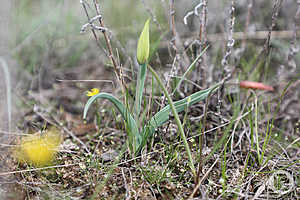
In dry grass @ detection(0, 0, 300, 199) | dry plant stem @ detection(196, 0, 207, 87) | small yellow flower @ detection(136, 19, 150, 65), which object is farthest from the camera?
dry plant stem @ detection(196, 0, 207, 87)

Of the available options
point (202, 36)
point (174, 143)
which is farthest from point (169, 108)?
point (202, 36)

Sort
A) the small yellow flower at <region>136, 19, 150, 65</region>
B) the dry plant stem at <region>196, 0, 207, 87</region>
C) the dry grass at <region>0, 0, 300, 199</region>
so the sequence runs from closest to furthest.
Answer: the small yellow flower at <region>136, 19, 150, 65</region> < the dry grass at <region>0, 0, 300, 199</region> < the dry plant stem at <region>196, 0, 207, 87</region>

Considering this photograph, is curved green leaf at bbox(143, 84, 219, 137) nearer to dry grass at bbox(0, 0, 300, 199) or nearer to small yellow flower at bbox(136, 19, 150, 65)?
dry grass at bbox(0, 0, 300, 199)

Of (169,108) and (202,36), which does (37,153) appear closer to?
(169,108)

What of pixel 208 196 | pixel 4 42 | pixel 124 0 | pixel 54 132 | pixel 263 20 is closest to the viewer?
pixel 208 196

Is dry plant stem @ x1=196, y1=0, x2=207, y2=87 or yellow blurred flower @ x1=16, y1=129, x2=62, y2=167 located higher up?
dry plant stem @ x1=196, y1=0, x2=207, y2=87

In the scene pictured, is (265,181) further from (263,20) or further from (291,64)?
(263,20)

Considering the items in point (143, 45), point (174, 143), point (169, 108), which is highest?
point (143, 45)

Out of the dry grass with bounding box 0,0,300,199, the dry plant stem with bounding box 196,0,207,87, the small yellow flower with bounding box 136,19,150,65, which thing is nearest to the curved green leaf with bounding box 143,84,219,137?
the dry grass with bounding box 0,0,300,199

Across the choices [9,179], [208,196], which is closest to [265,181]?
[208,196]

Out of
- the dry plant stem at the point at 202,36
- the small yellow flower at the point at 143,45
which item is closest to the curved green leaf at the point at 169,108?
the small yellow flower at the point at 143,45

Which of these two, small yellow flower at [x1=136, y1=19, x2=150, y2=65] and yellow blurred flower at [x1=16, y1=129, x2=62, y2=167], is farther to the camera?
yellow blurred flower at [x1=16, y1=129, x2=62, y2=167]
